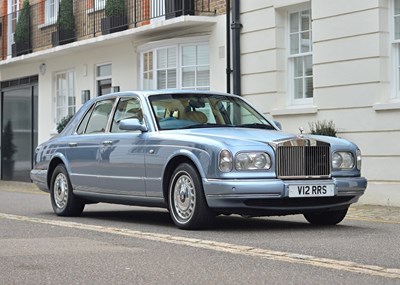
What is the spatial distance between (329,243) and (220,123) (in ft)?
8.91

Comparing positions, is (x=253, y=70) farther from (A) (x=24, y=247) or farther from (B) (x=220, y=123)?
(A) (x=24, y=247)

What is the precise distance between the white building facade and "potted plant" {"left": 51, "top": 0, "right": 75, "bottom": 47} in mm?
502

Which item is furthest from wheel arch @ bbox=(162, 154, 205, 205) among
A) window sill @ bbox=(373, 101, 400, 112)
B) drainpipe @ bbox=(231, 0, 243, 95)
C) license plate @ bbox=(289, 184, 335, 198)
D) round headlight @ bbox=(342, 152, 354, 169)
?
drainpipe @ bbox=(231, 0, 243, 95)

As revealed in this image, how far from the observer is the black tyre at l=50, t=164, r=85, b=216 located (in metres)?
12.1

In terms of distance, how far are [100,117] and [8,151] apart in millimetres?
18160

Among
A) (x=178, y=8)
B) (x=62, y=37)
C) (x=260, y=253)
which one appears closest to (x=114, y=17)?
(x=178, y=8)

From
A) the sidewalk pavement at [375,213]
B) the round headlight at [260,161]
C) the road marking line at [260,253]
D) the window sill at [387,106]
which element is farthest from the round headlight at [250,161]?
the window sill at [387,106]

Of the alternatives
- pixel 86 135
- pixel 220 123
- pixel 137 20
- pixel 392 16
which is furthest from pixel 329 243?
pixel 137 20

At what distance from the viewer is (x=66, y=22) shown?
24.9 m

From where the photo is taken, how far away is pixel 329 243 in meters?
8.52

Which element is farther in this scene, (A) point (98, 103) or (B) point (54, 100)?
(B) point (54, 100)

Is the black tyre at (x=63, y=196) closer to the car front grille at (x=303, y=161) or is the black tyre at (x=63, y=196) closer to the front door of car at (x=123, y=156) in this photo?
the front door of car at (x=123, y=156)

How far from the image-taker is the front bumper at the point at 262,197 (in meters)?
9.30

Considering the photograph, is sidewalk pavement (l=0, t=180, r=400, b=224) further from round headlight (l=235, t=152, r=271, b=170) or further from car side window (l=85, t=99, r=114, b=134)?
car side window (l=85, t=99, r=114, b=134)
